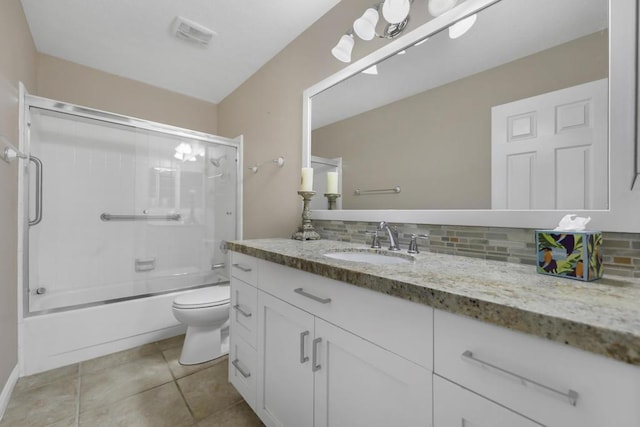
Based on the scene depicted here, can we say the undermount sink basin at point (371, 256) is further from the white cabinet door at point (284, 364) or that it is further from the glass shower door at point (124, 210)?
the glass shower door at point (124, 210)

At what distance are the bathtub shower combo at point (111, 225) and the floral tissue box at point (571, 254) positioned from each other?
2409 mm

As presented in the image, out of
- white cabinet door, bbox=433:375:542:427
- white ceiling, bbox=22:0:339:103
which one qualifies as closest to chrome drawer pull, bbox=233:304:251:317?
white cabinet door, bbox=433:375:542:427

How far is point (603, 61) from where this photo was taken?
0.83m

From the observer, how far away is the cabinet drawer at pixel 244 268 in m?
1.27

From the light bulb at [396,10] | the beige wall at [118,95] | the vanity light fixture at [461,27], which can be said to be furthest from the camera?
the beige wall at [118,95]

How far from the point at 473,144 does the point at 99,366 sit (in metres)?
2.46

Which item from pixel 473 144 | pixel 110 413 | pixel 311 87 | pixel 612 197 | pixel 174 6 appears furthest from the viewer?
pixel 311 87

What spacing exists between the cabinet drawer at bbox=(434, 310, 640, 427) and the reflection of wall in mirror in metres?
0.67

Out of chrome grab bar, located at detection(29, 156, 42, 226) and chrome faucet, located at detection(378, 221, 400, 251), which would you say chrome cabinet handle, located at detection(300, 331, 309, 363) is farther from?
chrome grab bar, located at detection(29, 156, 42, 226)

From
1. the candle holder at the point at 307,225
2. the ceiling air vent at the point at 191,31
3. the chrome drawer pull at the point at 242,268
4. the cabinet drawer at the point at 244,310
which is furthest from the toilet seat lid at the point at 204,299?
the ceiling air vent at the point at 191,31

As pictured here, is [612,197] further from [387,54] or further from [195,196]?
[195,196]

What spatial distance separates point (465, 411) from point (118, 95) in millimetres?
3285

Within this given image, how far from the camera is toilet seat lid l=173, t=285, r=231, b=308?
5.68 feet

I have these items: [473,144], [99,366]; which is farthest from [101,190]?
[473,144]
